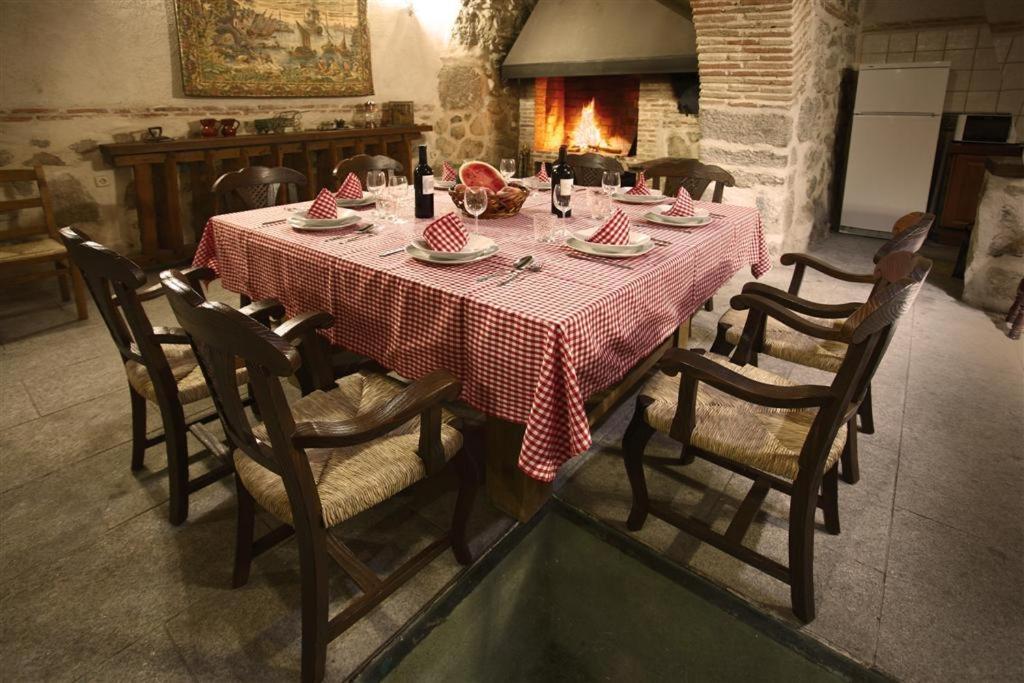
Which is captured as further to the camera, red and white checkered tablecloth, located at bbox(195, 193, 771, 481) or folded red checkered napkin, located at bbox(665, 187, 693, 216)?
folded red checkered napkin, located at bbox(665, 187, 693, 216)

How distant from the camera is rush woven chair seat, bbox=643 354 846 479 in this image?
58.4 inches

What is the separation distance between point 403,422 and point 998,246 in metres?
3.84

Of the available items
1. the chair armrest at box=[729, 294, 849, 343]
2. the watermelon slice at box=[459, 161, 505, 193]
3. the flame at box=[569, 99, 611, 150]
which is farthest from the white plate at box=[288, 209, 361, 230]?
the flame at box=[569, 99, 611, 150]

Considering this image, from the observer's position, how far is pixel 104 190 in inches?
161

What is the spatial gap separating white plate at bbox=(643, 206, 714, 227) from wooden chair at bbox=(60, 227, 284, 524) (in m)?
1.35

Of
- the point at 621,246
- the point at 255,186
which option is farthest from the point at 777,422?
the point at 255,186

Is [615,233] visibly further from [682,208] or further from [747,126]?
[747,126]

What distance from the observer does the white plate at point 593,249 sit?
1809mm

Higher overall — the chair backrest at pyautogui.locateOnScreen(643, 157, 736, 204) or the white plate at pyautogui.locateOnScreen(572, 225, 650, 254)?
the chair backrest at pyautogui.locateOnScreen(643, 157, 736, 204)

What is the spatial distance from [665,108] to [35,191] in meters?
4.89

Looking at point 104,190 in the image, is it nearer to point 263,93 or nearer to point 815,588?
point 263,93

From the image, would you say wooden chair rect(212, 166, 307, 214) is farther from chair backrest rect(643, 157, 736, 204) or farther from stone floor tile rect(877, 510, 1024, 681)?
stone floor tile rect(877, 510, 1024, 681)

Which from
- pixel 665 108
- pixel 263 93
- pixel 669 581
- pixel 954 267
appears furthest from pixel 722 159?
pixel 669 581

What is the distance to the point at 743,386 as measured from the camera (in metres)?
1.40
